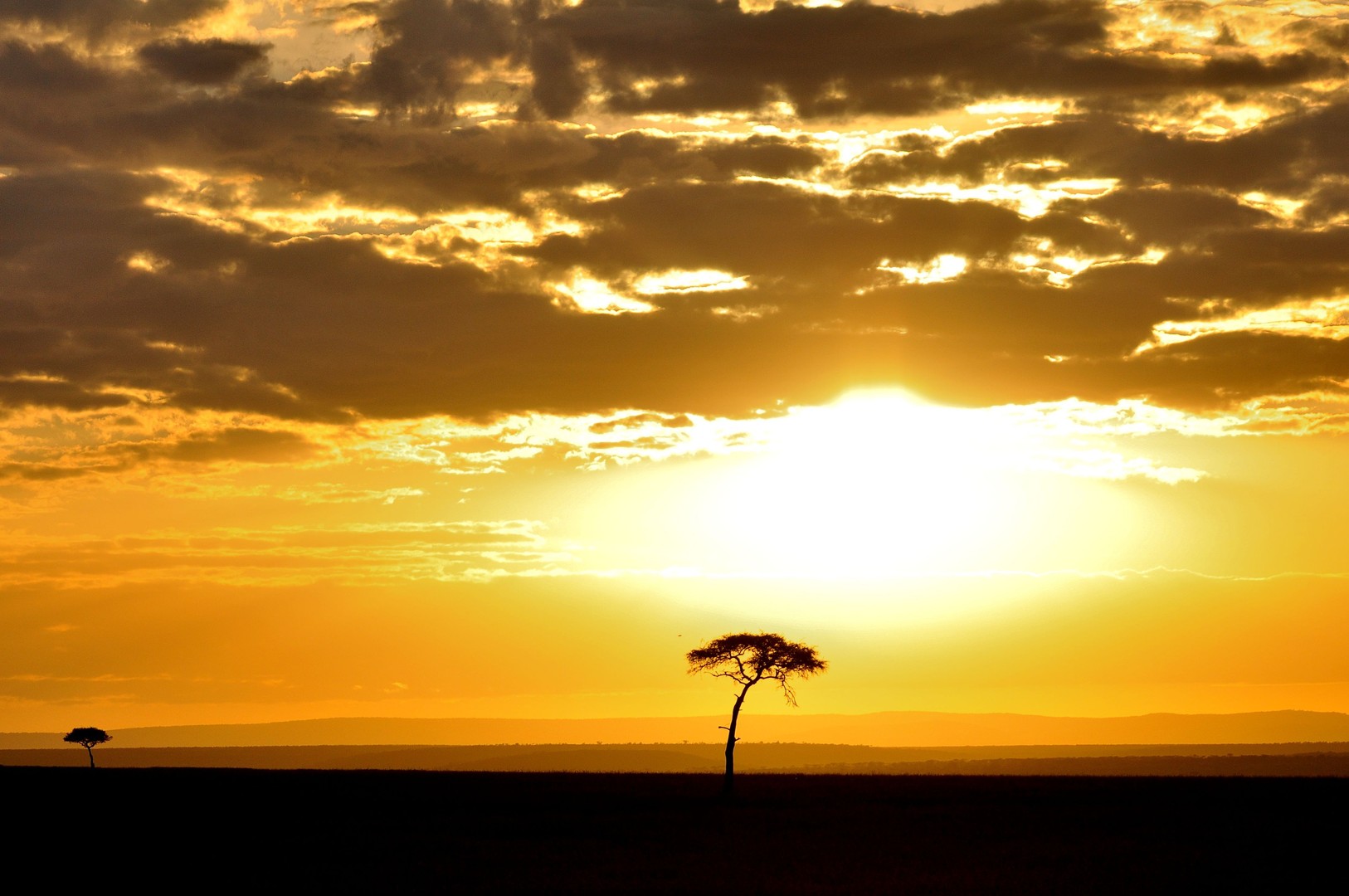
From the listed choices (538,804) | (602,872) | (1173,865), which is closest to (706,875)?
(602,872)

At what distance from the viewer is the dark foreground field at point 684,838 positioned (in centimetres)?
5050

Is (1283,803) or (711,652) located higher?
(711,652)

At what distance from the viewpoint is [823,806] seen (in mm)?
80438

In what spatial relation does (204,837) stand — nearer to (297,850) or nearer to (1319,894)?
(297,850)

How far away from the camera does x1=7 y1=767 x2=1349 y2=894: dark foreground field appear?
50.5 m

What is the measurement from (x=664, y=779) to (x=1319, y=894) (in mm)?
76943

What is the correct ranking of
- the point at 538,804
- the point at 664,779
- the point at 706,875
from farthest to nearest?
1. the point at 664,779
2. the point at 538,804
3. the point at 706,875

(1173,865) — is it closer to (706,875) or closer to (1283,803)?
(706,875)

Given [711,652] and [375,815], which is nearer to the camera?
[375,815]

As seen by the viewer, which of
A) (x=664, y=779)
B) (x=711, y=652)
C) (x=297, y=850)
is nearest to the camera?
(x=297, y=850)

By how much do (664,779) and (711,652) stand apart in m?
27.3

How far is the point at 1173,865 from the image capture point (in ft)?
177

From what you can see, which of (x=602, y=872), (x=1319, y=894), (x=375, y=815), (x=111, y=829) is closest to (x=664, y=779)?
(x=375, y=815)

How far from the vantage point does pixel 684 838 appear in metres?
63.2
